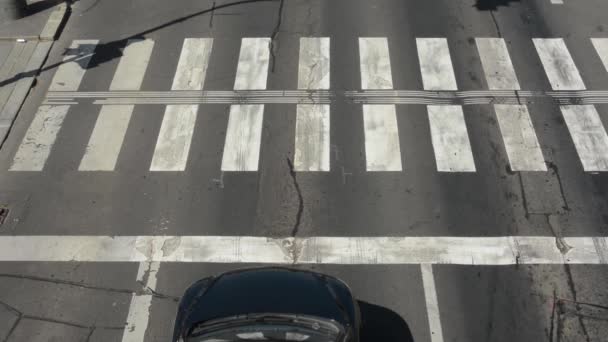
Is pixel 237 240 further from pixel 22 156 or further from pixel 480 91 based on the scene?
pixel 480 91

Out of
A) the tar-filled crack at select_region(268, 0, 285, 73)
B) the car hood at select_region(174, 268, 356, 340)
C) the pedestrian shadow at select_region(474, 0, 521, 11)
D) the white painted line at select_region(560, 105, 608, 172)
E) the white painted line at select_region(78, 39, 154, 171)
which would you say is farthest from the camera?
the pedestrian shadow at select_region(474, 0, 521, 11)

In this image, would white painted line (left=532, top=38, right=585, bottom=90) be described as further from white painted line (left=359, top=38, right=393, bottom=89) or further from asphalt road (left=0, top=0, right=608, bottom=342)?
white painted line (left=359, top=38, right=393, bottom=89)

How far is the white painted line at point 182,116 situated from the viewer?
1064 centimetres

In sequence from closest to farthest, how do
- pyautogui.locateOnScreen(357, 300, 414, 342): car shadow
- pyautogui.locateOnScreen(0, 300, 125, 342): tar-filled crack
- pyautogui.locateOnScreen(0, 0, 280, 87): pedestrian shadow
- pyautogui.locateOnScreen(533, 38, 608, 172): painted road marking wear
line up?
1. pyautogui.locateOnScreen(357, 300, 414, 342): car shadow
2. pyautogui.locateOnScreen(0, 300, 125, 342): tar-filled crack
3. pyautogui.locateOnScreen(533, 38, 608, 172): painted road marking wear
4. pyautogui.locateOnScreen(0, 0, 280, 87): pedestrian shadow

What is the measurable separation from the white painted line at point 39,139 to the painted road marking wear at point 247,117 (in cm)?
349

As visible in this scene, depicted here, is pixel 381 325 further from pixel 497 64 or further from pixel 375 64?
pixel 497 64

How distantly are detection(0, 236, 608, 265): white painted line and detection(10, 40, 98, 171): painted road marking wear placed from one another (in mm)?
1898

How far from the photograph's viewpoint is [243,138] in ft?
35.9

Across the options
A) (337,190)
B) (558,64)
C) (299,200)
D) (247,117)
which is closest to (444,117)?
(337,190)

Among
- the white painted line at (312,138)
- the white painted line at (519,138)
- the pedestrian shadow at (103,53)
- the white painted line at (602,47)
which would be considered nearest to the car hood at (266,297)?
the white painted line at (312,138)

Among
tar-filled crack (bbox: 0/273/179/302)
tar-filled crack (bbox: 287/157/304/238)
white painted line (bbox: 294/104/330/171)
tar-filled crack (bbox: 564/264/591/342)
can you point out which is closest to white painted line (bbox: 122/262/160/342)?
tar-filled crack (bbox: 0/273/179/302)

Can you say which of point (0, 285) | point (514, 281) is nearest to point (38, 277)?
point (0, 285)

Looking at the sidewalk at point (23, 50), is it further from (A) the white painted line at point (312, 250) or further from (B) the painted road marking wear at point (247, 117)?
(B) the painted road marking wear at point (247, 117)

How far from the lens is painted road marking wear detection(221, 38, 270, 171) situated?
34.8 ft
